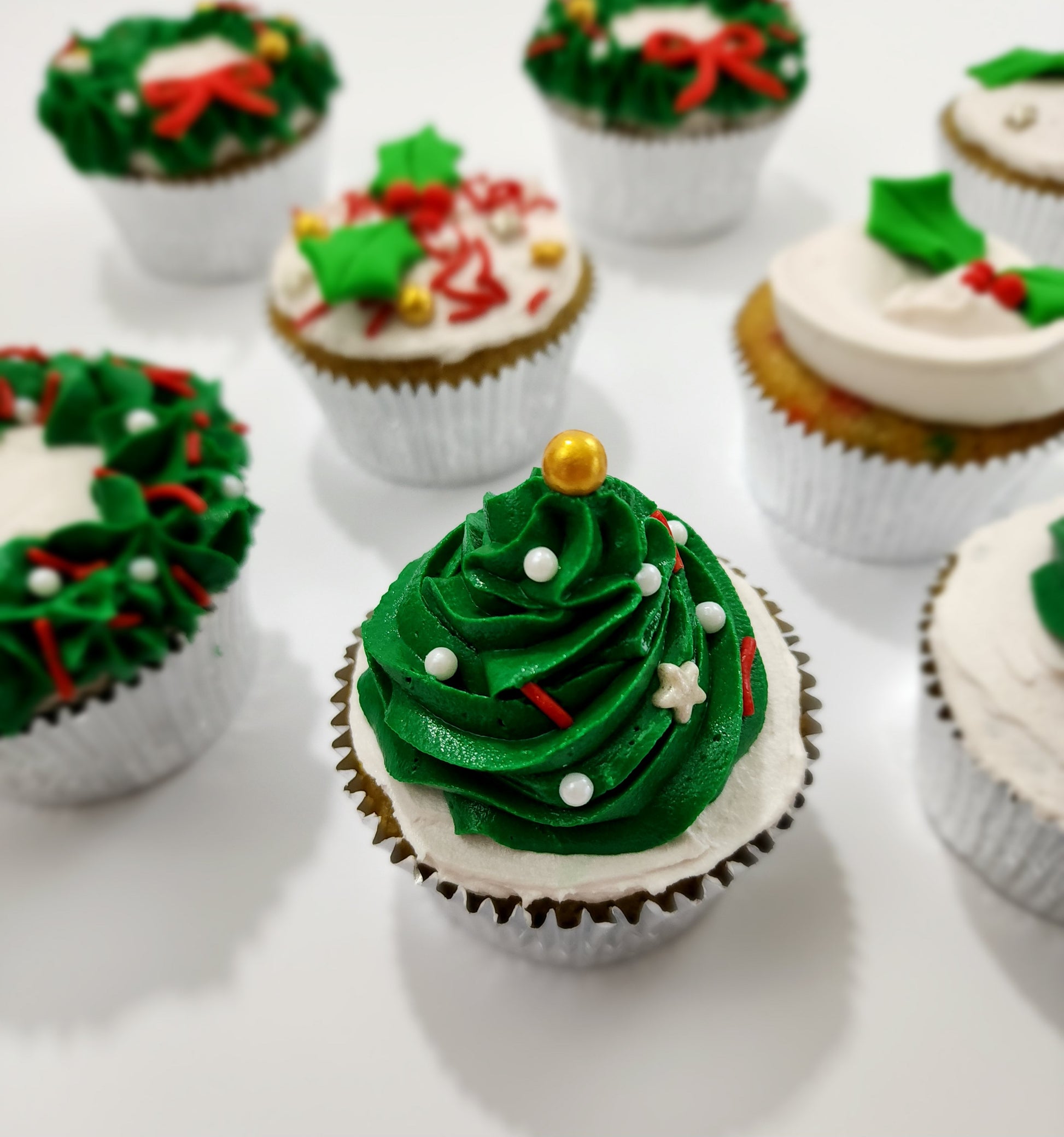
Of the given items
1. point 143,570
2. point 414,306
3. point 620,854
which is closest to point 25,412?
point 143,570

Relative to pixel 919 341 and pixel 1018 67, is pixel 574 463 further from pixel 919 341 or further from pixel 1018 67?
pixel 1018 67

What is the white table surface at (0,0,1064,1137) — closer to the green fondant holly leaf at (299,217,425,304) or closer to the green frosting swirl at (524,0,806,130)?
the green fondant holly leaf at (299,217,425,304)

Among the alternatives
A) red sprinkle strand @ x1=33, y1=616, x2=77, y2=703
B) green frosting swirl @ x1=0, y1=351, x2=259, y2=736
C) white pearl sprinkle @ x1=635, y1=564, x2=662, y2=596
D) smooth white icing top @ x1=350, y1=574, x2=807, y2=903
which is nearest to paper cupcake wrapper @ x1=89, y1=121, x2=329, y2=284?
green frosting swirl @ x1=0, y1=351, x2=259, y2=736

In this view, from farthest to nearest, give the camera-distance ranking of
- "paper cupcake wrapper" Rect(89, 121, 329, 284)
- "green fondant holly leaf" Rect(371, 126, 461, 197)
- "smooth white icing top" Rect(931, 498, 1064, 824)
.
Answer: "paper cupcake wrapper" Rect(89, 121, 329, 284), "green fondant holly leaf" Rect(371, 126, 461, 197), "smooth white icing top" Rect(931, 498, 1064, 824)

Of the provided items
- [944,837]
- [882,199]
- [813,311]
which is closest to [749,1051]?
[944,837]

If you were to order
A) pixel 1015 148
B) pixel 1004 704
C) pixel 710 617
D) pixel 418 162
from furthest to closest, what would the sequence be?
pixel 1015 148
pixel 418 162
pixel 1004 704
pixel 710 617

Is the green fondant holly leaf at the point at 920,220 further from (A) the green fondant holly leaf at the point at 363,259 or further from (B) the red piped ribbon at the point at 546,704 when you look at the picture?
(B) the red piped ribbon at the point at 546,704
